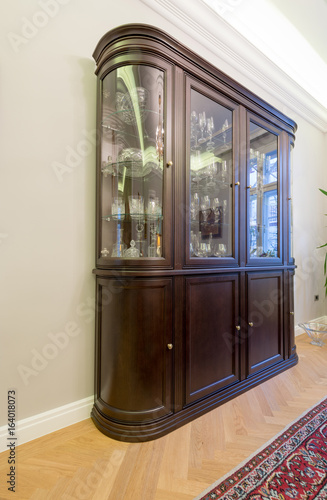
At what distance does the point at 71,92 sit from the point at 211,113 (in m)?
0.89

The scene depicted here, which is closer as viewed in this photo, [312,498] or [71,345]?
[312,498]

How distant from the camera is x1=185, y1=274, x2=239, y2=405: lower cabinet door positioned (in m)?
1.54

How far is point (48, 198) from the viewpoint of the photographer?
4.75ft

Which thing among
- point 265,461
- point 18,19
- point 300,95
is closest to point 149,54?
point 18,19

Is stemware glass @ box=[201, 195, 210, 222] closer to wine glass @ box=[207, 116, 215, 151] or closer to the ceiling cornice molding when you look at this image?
wine glass @ box=[207, 116, 215, 151]

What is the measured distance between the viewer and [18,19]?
137cm

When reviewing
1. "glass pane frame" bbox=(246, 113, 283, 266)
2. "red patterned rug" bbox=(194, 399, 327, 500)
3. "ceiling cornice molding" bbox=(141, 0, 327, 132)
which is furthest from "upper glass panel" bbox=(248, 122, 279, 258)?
"red patterned rug" bbox=(194, 399, 327, 500)

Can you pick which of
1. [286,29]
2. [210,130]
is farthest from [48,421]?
[286,29]

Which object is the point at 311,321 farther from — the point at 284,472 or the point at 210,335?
the point at 284,472

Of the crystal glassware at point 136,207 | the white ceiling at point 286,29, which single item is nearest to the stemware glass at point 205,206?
the crystal glassware at point 136,207

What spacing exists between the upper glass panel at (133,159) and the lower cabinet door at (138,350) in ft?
0.67

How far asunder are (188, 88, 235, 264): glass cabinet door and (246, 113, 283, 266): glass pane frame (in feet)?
0.64

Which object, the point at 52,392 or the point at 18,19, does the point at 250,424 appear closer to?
the point at 52,392

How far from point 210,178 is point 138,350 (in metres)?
1.19
